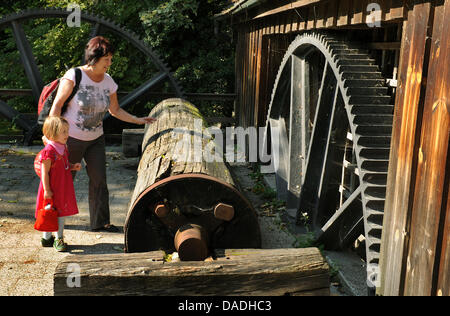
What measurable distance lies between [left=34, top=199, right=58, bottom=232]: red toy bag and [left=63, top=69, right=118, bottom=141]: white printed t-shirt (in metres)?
0.72

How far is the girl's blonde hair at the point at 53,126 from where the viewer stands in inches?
182

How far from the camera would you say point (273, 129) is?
7.39 m

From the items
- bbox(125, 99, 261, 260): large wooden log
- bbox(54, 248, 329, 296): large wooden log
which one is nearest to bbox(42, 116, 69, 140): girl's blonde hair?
bbox(125, 99, 261, 260): large wooden log

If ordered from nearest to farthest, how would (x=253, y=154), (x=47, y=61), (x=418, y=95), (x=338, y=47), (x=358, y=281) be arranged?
1. (x=418, y=95)
2. (x=358, y=281)
3. (x=338, y=47)
4. (x=253, y=154)
5. (x=47, y=61)

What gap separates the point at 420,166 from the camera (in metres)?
2.65

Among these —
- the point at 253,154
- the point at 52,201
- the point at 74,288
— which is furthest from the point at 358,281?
the point at 253,154

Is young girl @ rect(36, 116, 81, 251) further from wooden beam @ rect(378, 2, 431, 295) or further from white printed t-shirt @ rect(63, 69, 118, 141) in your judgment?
wooden beam @ rect(378, 2, 431, 295)

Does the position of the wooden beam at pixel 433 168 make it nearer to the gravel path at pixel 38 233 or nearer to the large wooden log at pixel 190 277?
the large wooden log at pixel 190 277

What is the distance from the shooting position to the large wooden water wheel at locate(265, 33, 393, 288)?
3783 mm

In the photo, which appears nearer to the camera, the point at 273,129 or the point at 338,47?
the point at 338,47

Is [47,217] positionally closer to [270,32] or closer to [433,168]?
[433,168]

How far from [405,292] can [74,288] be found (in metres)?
1.75

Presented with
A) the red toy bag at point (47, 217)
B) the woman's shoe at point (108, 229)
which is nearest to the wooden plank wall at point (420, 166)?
the red toy bag at point (47, 217)
